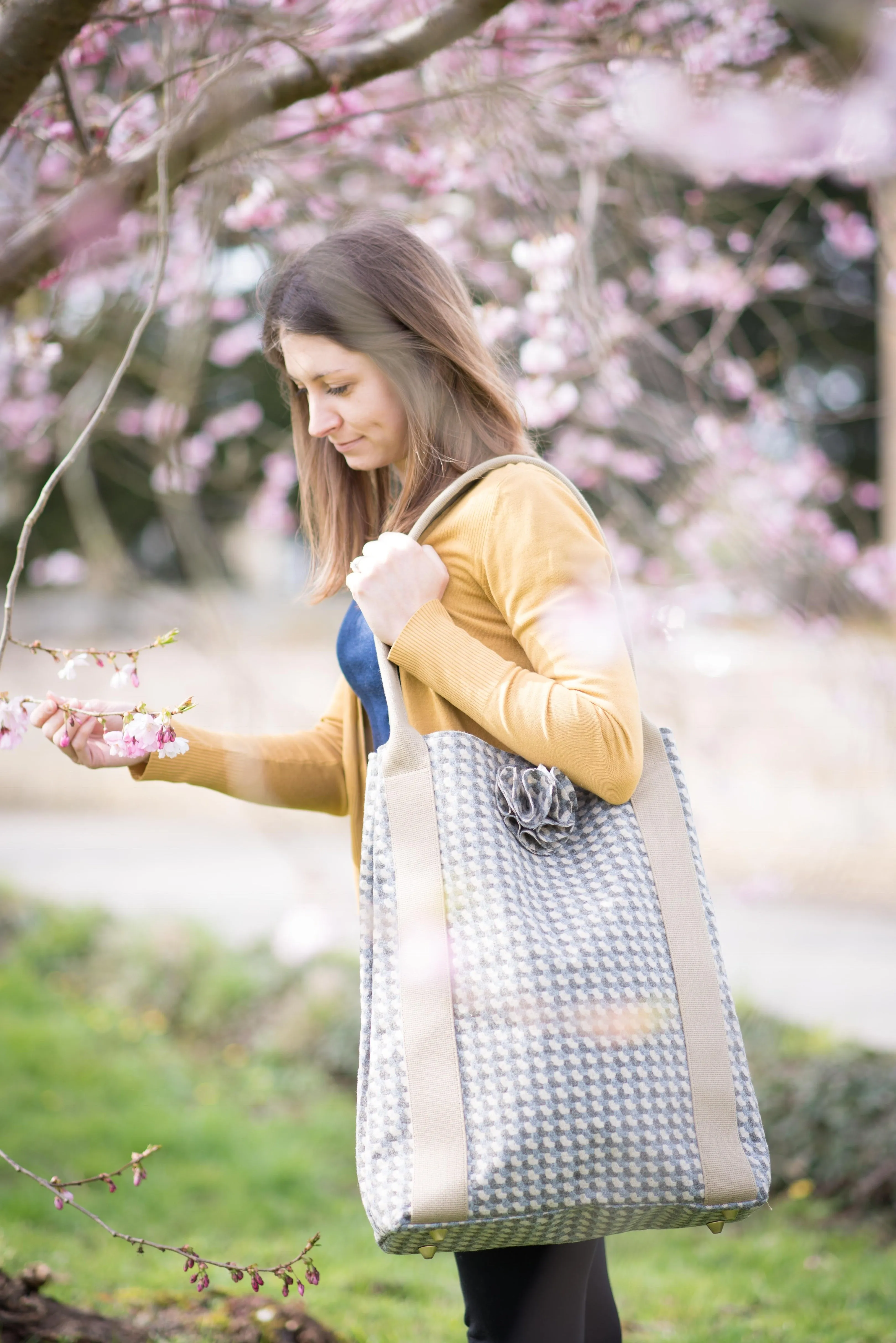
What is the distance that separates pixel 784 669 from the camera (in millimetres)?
6746

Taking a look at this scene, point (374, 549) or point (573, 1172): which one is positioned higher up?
point (374, 549)

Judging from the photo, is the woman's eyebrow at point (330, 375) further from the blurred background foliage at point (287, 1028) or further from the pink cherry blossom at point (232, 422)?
the pink cherry blossom at point (232, 422)

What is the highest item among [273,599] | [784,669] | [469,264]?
[469,264]

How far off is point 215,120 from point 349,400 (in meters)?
0.56

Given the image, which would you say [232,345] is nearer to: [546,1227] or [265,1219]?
[265,1219]

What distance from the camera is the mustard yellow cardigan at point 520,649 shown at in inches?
51.3

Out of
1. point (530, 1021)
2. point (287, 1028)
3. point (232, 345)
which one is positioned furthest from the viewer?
point (232, 345)

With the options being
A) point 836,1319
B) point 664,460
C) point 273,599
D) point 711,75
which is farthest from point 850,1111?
point 273,599

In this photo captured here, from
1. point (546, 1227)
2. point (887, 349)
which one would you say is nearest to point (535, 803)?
point (546, 1227)

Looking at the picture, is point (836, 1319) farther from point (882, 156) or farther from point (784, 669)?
point (784, 669)

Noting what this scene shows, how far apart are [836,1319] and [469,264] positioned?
296 centimetres

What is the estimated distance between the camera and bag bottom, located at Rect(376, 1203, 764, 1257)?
3.94ft

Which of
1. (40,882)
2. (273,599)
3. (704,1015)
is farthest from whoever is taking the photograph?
(273,599)

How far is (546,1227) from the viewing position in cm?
124
